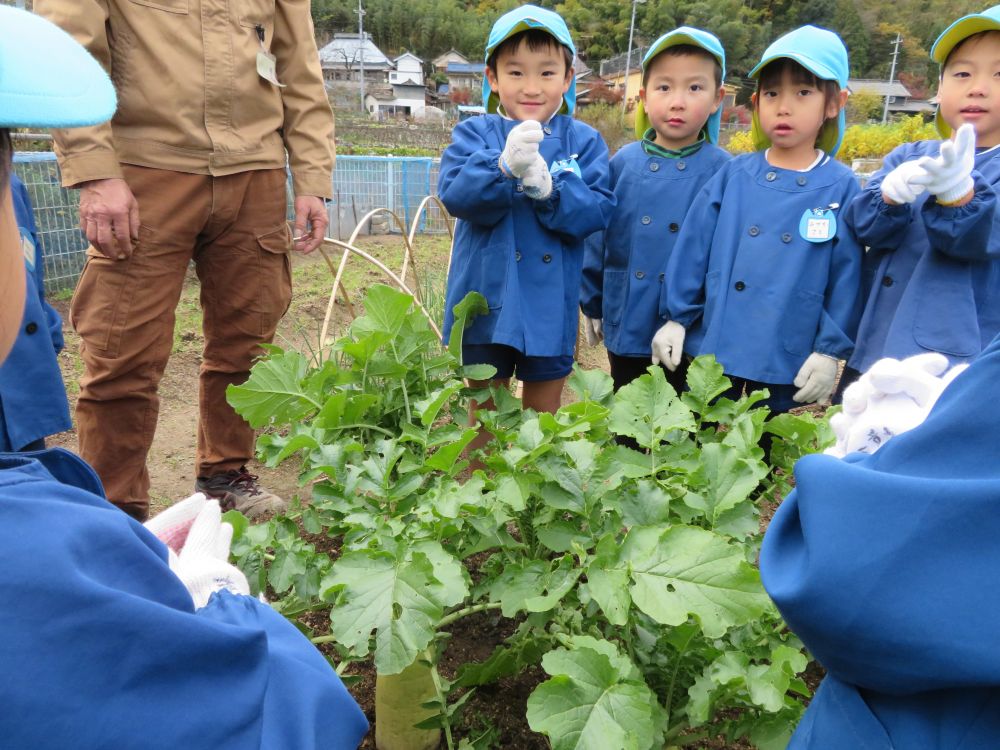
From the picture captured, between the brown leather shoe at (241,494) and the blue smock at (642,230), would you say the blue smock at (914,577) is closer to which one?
the blue smock at (642,230)

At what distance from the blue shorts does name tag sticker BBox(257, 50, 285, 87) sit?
1.00 metres

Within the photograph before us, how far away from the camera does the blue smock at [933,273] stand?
1.86m

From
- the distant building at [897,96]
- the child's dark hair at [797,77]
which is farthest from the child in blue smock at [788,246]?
the distant building at [897,96]

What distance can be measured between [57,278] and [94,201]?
4.88 meters

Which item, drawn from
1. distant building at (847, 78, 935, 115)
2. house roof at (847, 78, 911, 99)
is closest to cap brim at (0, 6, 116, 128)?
house roof at (847, 78, 911, 99)

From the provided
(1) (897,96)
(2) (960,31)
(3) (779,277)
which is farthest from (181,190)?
(1) (897,96)

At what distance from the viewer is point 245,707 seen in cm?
62

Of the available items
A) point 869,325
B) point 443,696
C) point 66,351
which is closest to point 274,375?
point 443,696

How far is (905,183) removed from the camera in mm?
1800

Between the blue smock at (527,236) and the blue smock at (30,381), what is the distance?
110 centimetres

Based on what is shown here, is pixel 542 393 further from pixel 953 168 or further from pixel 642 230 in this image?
pixel 953 168

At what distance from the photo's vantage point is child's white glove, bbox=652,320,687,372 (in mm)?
2234

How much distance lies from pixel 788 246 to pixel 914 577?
1.68 metres

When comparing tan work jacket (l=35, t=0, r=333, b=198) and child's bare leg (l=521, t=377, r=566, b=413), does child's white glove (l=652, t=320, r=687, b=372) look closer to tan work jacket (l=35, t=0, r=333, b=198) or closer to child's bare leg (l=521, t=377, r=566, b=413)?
child's bare leg (l=521, t=377, r=566, b=413)
